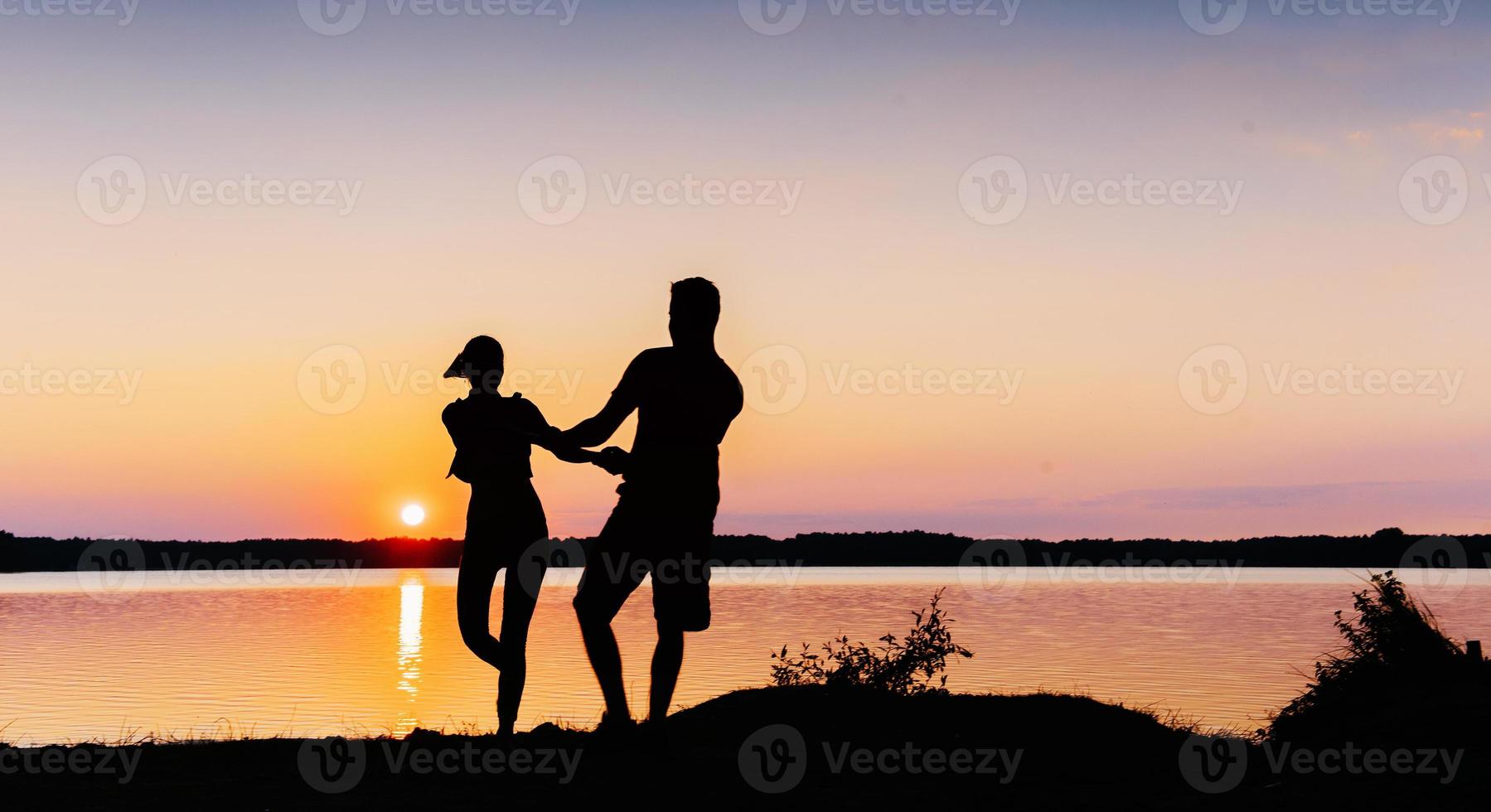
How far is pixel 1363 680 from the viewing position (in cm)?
1247

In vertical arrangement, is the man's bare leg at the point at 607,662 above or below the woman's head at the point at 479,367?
below

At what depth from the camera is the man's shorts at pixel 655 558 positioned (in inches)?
296

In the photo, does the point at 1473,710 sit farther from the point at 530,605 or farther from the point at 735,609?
the point at 735,609

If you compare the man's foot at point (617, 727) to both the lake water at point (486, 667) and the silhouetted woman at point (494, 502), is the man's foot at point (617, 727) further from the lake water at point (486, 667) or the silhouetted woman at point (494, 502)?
the lake water at point (486, 667)
